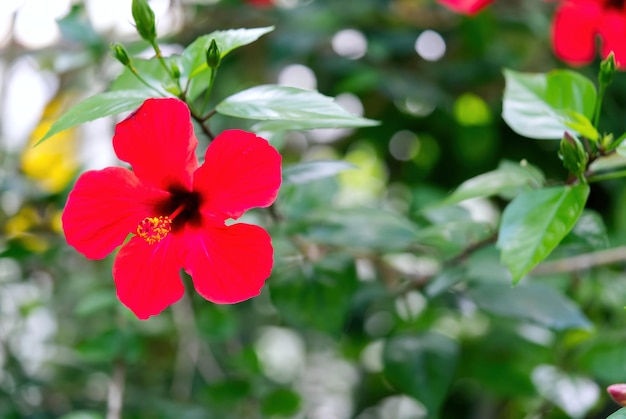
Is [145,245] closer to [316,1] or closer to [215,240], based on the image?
[215,240]

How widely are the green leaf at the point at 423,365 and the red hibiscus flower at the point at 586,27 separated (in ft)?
1.75

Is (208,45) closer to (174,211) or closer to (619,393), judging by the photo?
(174,211)

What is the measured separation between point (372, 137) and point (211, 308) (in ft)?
2.17

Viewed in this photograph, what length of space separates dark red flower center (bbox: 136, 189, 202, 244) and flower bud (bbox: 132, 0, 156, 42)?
0.55 feet

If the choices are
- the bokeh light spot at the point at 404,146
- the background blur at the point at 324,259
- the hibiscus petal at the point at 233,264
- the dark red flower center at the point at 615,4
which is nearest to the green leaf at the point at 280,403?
the background blur at the point at 324,259

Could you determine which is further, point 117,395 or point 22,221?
point 22,221

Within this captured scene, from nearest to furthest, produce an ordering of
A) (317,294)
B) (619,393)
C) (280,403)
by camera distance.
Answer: (619,393) < (317,294) < (280,403)

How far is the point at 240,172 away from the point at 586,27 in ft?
2.40

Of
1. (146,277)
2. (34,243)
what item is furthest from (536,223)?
(34,243)

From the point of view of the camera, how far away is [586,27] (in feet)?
3.63

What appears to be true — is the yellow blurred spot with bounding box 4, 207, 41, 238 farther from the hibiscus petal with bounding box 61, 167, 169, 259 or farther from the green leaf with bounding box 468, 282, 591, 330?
the green leaf with bounding box 468, 282, 591, 330

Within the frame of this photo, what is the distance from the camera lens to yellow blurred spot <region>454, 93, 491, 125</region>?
1.58 m

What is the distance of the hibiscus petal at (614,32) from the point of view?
41.2 inches

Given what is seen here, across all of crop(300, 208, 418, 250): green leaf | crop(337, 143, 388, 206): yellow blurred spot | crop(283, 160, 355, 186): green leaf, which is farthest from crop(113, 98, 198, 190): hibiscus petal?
crop(337, 143, 388, 206): yellow blurred spot
